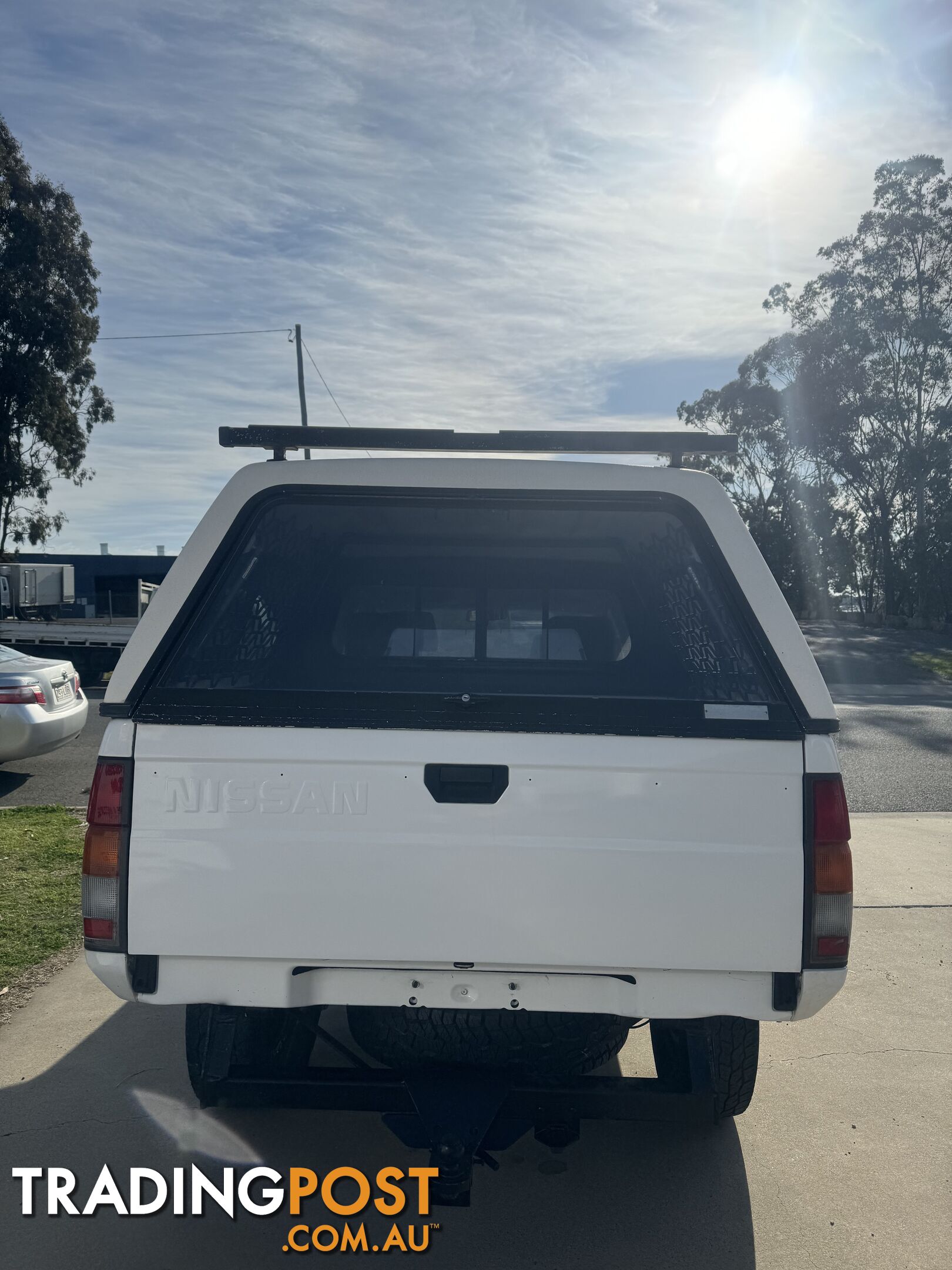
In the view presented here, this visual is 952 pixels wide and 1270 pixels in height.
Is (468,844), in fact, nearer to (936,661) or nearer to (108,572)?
(936,661)

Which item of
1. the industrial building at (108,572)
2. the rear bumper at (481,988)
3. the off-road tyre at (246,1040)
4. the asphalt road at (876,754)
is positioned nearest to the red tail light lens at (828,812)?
the rear bumper at (481,988)

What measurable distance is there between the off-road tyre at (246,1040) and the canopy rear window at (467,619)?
93 centimetres

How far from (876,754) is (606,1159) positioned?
11.3 metres

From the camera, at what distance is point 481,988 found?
8.93 feet

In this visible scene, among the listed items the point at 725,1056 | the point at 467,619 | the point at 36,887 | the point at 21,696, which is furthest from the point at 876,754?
the point at 725,1056

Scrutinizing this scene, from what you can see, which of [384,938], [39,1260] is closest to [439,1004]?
[384,938]

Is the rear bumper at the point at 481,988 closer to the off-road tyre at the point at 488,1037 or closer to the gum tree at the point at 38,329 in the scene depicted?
the off-road tyre at the point at 488,1037

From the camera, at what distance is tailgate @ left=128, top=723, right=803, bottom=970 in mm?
2643

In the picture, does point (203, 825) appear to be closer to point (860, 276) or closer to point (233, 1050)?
point (233, 1050)

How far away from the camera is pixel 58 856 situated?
24.0 feet

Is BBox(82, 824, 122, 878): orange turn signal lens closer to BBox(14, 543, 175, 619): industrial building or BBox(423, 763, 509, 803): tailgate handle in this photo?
BBox(423, 763, 509, 803): tailgate handle

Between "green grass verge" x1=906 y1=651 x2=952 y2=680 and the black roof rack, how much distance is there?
2687cm

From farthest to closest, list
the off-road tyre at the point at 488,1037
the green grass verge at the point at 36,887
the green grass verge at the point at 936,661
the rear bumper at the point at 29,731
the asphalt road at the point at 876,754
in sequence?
the green grass verge at the point at 936,661 < the asphalt road at the point at 876,754 < the rear bumper at the point at 29,731 < the green grass verge at the point at 36,887 < the off-road tyre at the point at 488,1037

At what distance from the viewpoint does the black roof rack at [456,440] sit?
3047 mm
